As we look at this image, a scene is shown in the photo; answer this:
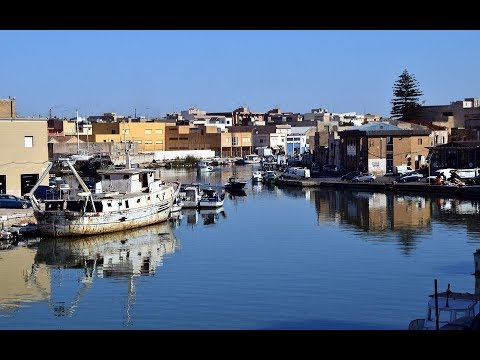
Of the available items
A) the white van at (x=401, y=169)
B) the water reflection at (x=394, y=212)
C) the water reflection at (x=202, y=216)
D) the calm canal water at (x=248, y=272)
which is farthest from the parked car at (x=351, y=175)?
the calm canal water at (x=248, y=272)

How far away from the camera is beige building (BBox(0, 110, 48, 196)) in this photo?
12.5 m

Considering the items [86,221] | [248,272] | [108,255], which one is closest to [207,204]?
[86,221]

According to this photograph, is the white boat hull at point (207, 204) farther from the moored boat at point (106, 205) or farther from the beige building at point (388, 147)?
the beige building at point (388, 147)

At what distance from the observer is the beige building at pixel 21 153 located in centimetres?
1245

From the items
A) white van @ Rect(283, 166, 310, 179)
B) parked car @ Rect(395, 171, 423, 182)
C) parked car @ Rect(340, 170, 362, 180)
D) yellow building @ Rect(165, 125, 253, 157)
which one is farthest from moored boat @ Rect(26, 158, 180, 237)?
yellow building @ Rect(165, 125, 253, 157)

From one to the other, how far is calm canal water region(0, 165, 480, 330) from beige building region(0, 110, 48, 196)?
8.05ft

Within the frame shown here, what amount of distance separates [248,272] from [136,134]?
22866 millimetres

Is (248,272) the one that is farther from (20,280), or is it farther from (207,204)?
(207,204)

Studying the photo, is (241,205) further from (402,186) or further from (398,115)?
(398,115)

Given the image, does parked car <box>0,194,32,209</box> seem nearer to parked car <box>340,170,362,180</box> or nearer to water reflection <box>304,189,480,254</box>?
water reflection <box>304,189,480,254</box>

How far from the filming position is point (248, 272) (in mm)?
7320

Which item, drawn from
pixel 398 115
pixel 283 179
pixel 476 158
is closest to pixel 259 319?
pixel 476 158
